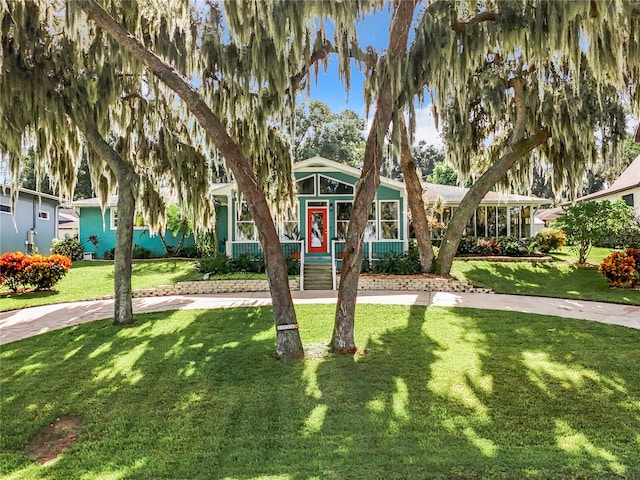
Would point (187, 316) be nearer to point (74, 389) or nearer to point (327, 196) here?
point (74, 389)

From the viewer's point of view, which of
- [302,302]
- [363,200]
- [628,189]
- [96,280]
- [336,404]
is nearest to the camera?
[336,404]

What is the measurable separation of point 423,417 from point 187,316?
19.1ft

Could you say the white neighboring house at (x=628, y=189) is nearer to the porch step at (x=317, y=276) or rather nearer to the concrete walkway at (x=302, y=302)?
the concrete walkway at (x=302, y=302)

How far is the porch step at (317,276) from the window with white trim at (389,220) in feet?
9.45

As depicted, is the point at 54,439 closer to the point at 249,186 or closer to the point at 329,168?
the point at 249,186

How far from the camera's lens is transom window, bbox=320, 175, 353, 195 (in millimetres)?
15180

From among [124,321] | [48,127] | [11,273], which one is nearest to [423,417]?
[124,321]

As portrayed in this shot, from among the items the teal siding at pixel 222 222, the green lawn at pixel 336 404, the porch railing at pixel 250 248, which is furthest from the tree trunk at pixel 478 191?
the teal siding at pixel 222 222

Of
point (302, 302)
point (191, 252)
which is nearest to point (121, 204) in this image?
point (302, 302)

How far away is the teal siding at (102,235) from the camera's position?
19.4 metres

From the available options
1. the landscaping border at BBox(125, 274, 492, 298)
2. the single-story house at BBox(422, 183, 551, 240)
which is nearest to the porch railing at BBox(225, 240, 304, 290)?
the landscaping border at BBox(125, 274, 492, 298)

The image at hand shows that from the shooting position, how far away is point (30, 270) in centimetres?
1096

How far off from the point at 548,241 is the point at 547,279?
5.66 metres

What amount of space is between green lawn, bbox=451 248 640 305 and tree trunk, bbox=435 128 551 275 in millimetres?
765
